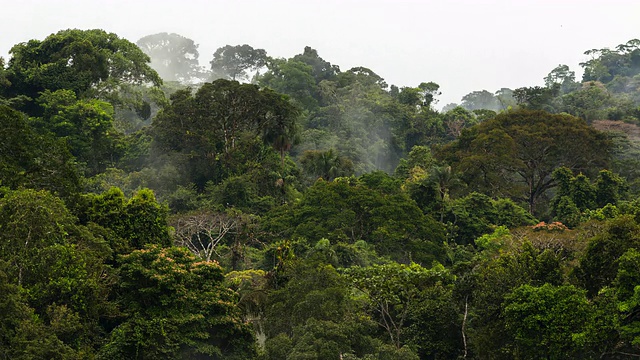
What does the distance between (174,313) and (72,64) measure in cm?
2523

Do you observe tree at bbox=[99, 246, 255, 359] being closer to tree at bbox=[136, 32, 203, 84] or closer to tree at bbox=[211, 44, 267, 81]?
tree at bbox=[211, 44, 267, 81]

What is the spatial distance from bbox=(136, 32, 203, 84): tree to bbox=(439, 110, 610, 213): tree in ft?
204

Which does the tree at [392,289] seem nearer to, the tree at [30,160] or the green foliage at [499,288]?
the green foliage at [499,288]

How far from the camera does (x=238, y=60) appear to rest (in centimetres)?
8181

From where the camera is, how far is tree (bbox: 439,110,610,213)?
1566 inches

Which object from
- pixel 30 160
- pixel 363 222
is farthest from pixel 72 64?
pixel 30 160

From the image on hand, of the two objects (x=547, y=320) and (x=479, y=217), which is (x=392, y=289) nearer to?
(x=547, y=320)

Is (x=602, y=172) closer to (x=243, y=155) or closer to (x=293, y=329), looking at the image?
(x=243, y=155)

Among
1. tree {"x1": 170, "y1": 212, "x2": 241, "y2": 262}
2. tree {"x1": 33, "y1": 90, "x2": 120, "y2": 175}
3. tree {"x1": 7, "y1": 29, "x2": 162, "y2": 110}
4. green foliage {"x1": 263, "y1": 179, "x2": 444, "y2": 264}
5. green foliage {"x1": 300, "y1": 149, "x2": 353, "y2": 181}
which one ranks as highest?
tree {"x1": 7, "y1": 29, "x2": 162, "y2": 110}

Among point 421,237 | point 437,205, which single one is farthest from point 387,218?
point 437,205

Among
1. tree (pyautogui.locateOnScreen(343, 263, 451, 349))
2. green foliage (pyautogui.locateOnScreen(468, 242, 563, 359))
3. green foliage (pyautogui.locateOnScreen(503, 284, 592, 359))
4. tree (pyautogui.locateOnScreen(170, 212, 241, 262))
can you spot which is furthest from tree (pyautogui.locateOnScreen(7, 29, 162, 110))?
green foliage (pyautogui.locateOnScreen(503, 284, 592, 359))

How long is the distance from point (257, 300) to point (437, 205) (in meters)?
17.5

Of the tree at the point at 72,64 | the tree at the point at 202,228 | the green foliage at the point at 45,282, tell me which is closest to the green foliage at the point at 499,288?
the green foliage at the point at 45,282

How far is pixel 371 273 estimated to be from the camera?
20.7m
